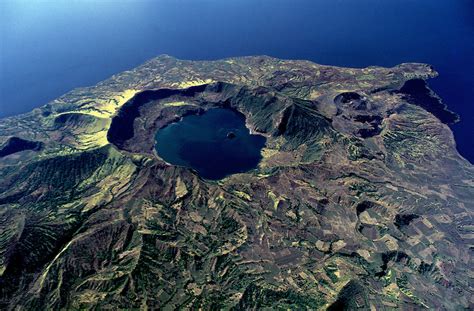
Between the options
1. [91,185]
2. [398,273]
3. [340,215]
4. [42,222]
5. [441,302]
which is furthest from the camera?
[91,185]

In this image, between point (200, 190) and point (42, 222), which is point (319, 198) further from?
point (42, 222)

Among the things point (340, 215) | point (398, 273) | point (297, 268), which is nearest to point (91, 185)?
point (297, 268)

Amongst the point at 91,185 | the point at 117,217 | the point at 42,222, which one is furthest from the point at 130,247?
the point at 91,185

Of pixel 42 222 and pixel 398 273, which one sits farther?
pixel 42 222

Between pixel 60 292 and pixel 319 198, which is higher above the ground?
pixel 319 198

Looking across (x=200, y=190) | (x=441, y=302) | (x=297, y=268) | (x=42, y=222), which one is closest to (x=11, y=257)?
(x=42, y=222)

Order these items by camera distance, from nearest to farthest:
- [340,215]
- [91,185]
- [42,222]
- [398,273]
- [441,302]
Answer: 1. [441,302]
2. [398,273]
3. [42,222]
4. [340,215]
5. [91,185]

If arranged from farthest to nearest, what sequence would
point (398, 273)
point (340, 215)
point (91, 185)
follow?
1. point (91, 185)
2. point (340, 215)
3. point (398, 273)

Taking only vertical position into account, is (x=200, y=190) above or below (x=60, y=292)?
above

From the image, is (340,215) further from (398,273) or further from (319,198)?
(398,273)
